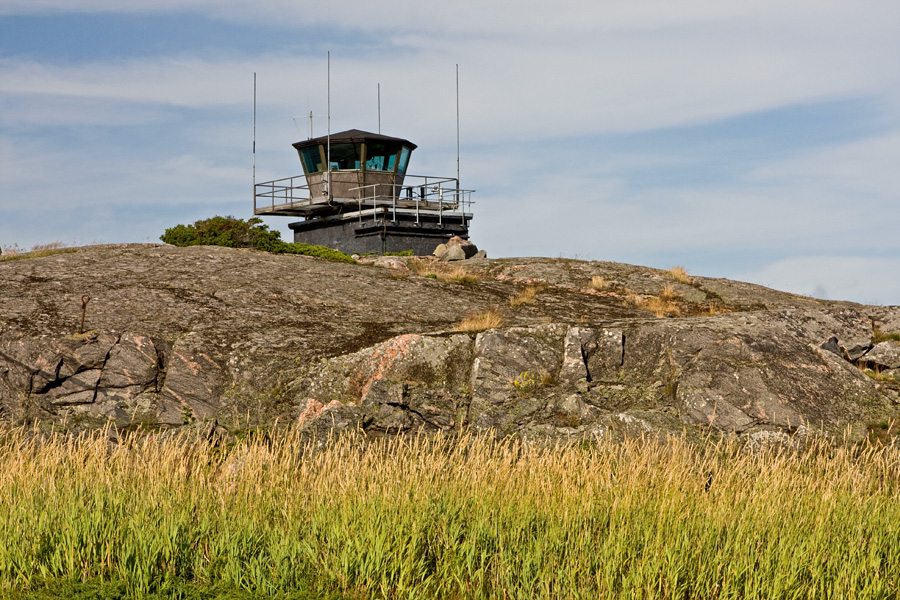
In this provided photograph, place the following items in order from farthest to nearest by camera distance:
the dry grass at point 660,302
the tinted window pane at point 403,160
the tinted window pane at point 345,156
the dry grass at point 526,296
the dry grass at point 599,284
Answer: the tinted window pane at point 403,160, the tinted window pane at point 345,156, the dry grass at point 599,284, the dry grass at point 660,302, the dry grass at point 526,296

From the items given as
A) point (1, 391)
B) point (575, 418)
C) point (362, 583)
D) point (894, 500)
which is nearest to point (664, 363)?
point (575, 418)

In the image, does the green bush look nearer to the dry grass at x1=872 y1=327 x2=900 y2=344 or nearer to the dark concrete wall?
the dark concrete wall

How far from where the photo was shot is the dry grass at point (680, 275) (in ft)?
69.5

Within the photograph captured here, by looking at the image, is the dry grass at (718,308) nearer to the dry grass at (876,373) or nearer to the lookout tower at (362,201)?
the dry grass at (876,373)

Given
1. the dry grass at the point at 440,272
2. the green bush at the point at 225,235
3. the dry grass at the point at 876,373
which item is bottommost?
the dry grass at the point at 876,373

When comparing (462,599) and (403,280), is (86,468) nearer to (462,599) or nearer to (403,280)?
(462,599)

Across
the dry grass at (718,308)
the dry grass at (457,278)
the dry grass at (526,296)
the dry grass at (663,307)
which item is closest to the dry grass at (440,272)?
the dry grass at (457,278)

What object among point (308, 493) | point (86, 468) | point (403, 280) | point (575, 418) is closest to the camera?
point (308, 493)

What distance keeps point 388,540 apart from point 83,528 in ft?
7.62

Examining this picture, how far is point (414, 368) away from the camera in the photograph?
11.9 metres

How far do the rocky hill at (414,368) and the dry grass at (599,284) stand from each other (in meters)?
5.79

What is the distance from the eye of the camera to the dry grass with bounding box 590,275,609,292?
19853 millimetres

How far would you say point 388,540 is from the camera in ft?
20.0

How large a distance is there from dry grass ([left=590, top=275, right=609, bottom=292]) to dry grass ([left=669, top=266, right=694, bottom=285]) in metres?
2.16
